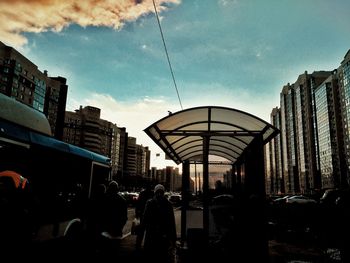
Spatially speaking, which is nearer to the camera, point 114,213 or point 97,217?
point 114,213

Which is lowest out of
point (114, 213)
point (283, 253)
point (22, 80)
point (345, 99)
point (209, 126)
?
point (283, 253)

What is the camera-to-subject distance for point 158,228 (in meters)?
5.64

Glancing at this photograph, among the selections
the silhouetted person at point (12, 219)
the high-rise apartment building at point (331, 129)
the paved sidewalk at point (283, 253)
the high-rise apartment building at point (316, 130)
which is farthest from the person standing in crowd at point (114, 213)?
the high-rise apartment building at point (331, 129)

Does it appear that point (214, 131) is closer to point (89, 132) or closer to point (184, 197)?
point (184, 197)

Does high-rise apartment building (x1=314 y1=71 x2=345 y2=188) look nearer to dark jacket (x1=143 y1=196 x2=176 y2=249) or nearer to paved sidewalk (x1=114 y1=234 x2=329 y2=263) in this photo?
paved sidewalk (x1=114 y1=234 x2=329 y2=263)

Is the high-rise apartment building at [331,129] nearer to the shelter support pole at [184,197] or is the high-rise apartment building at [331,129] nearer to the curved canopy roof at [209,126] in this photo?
the shelter support pole at [184,197]

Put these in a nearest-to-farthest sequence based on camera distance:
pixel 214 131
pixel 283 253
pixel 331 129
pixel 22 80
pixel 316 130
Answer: pixel 214 131
pixel 283 253
pixel 22 80
pixel 331 129
pixel 316 130

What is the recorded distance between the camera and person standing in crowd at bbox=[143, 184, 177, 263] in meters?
5.56

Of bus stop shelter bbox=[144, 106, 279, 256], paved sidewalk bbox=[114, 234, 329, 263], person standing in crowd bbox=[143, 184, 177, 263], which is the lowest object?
paved sidewalk bbox=[114, 234, 329, 263]

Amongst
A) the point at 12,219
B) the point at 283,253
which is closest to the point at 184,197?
the point at 283,253

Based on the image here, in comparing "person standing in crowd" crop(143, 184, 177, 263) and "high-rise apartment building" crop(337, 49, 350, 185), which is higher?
"high-rise apartment building" crop(337, 49, 350, 185)

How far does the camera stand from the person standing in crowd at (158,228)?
5.56 meters

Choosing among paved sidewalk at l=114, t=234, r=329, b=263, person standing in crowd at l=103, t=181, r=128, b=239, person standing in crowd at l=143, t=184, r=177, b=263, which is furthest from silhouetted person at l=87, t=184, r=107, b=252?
person standing in crowd at l=143, t=184, r=177, b=263

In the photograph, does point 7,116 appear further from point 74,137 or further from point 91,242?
point 74,137
